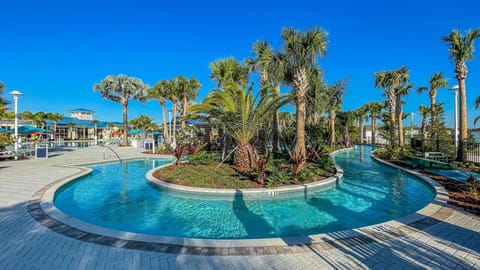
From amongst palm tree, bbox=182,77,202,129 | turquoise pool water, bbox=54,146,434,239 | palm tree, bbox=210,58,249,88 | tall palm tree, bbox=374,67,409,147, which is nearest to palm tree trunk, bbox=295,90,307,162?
turquoise pool water, bbox=54,146,434,239

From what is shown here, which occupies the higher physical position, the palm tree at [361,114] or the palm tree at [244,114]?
the palm tree at [361,114]

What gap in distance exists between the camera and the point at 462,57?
39.8 ft

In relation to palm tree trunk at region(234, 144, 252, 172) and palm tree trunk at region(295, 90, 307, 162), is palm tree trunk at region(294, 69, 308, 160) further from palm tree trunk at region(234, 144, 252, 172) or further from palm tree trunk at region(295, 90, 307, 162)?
palm tree trunk at region(234, 144, 252, 172)

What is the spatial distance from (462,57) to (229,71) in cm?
1268

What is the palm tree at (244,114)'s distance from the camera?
9.86m

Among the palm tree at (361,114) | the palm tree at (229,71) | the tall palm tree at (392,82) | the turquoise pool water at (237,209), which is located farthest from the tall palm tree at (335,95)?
the turquoise pool water at (237,209)

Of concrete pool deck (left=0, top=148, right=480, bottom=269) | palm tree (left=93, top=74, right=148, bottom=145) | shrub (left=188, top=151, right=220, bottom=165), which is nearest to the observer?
concrete pool deck (left=0, top=148, right=480, bottom=269)

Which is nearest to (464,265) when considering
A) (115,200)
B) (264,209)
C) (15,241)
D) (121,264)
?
(264,209)

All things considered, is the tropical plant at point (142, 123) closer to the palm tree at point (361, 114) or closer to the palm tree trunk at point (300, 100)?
the palm tree at point (361, 114)

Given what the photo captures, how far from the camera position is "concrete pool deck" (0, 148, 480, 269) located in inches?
124

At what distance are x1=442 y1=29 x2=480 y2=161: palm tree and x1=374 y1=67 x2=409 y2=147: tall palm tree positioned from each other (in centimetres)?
671

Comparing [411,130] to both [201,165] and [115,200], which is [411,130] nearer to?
[201,165]

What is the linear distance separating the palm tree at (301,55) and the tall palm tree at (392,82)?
12774mm

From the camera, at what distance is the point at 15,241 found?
12.7ft
